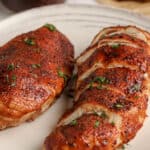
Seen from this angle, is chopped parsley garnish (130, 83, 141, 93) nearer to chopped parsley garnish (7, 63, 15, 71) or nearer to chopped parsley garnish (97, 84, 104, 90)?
chopped parsley garnish (97, 84, 104, 90)

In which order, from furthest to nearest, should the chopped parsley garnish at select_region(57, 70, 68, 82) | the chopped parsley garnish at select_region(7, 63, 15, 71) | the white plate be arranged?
the white plate
the chopped parsley garnish at select_region(57, 70, 68, 82)
the chopped parsley garnish at select_region(7, 63, 15, 71)

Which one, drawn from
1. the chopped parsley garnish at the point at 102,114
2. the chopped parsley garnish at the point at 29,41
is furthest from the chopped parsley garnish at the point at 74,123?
the chopped parsley garnish at the point at 29,41

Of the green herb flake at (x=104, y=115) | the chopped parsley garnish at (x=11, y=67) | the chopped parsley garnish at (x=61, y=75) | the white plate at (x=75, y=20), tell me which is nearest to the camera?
the green herb flake at (x=104, y=115)

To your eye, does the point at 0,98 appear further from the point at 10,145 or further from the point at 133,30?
the point at 133,30

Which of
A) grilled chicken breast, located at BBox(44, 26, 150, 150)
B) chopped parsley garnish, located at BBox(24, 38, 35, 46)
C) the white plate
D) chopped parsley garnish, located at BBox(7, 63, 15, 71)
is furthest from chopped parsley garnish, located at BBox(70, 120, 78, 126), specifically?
the white plate

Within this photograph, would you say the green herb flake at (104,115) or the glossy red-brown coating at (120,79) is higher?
the glossy red-brown coating at (120,79)

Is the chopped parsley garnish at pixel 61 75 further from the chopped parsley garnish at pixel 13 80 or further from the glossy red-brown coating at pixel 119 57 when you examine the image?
the chopped parsley garnish at pixel 13 80

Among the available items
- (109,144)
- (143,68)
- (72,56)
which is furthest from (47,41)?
(109,144)

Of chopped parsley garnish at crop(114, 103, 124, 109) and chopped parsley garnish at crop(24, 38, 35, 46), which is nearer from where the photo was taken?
chopped parsley garnish at crop(114, 103, 124, 109)
